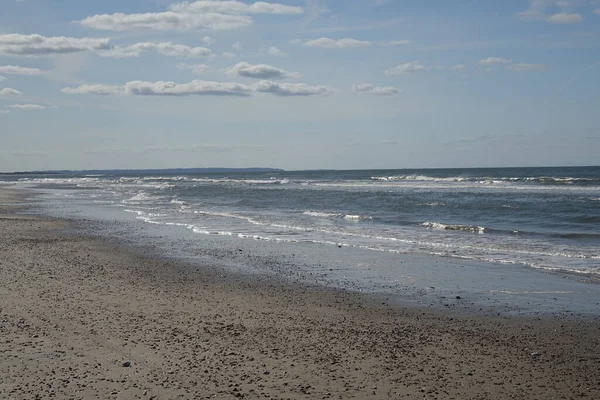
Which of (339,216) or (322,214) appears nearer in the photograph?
(339,216)

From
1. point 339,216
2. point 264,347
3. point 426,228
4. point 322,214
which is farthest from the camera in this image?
point 322,214

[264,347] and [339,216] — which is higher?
[339,216]

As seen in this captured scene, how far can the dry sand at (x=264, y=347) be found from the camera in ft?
21.0

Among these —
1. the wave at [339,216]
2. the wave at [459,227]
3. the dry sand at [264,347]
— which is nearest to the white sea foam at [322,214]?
the wave at [339,216]


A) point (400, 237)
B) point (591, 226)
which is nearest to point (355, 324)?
point (400, 237)

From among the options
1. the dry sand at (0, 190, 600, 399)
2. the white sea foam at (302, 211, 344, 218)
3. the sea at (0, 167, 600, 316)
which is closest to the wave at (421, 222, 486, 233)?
the sea at (0, 167, 600, 316)

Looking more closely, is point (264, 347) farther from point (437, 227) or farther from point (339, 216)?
point (339, 216)

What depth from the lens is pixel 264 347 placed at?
7801 mm

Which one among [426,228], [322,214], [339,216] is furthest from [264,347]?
[322,214]

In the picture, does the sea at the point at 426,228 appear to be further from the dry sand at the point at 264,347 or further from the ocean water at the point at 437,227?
the dry sand at the point at 264,347

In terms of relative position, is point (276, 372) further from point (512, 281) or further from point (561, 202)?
point (561, 202)

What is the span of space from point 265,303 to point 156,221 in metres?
17.5

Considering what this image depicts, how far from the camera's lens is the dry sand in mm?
6398

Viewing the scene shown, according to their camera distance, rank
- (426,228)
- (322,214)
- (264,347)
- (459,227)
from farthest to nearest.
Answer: (322,214), (426,228), (459,227), (264,347)
